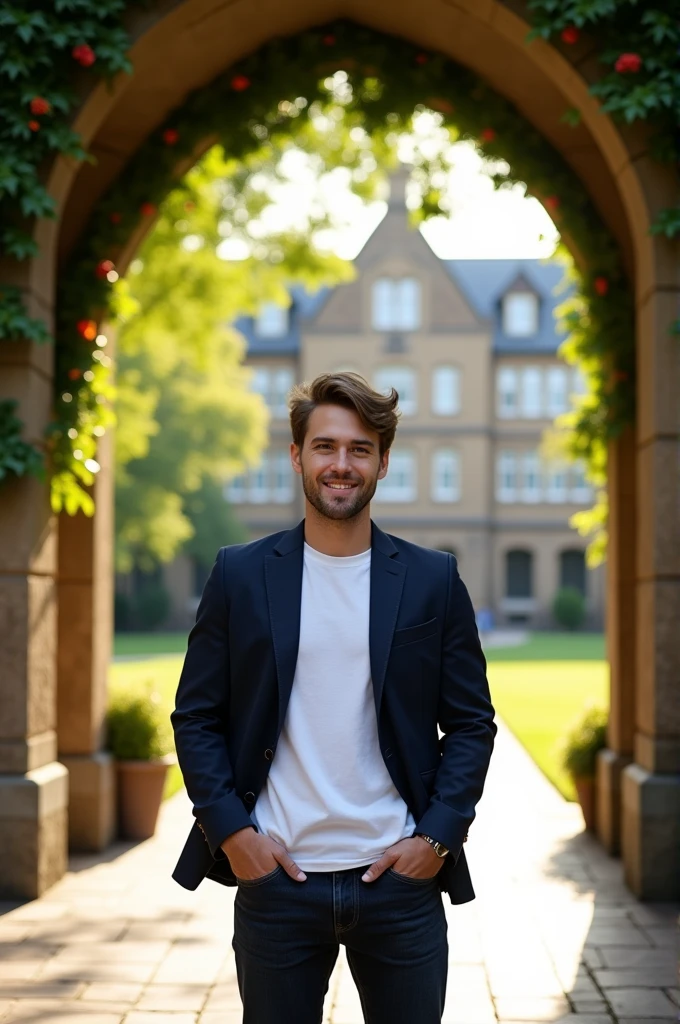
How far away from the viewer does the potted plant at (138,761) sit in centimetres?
756

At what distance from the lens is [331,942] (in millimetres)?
2586

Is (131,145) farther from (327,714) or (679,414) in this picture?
(327,714)

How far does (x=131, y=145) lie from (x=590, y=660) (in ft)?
68.8

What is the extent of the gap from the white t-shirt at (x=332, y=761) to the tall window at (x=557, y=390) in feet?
142

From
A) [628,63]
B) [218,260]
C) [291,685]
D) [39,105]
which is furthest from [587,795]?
[218,260]

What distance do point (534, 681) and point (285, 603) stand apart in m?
18.3

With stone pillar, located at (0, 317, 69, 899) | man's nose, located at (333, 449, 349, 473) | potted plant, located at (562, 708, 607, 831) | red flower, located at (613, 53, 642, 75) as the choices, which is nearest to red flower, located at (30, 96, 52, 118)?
stone pillar, located at (0, 317, 69, 899)

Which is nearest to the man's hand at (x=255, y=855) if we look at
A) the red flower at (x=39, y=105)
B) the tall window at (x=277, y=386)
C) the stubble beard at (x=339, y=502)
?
the stubble beard at (x=339, y=502)

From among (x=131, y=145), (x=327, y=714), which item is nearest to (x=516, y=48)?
(x=131, y=145)

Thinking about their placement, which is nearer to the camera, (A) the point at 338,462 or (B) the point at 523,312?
(A) the point at 338,462

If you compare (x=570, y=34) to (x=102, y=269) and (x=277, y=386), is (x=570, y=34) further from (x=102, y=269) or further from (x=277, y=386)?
(x=277, y=386)

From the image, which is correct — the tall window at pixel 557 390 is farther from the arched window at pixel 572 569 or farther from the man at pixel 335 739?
the man at pixel 335 739

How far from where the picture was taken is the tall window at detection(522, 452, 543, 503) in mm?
45125

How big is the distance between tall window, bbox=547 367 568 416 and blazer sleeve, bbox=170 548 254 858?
1697 inches
